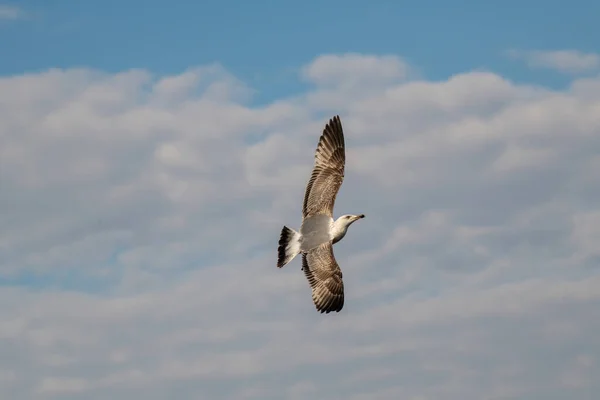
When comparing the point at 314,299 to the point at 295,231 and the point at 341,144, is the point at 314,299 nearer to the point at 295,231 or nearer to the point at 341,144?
the point at 295,231

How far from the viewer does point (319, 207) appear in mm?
31703

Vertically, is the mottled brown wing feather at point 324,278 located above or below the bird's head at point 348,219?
below

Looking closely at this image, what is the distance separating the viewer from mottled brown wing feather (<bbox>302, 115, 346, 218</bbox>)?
3178 centimetres

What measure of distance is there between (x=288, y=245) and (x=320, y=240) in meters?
1.34

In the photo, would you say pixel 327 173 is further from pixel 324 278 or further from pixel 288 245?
pixel 324 278

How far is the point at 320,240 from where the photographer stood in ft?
102

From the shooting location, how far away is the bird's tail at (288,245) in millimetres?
30527

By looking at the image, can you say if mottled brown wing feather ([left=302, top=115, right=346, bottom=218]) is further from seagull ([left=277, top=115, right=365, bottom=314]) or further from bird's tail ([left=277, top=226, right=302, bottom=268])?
bird's tail ([left=277, top=226, right=302, bottom=268])

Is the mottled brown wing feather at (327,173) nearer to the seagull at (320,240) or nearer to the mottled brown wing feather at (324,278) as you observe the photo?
the seagull at (320,240)

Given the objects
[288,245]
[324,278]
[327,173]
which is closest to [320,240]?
[288,245]

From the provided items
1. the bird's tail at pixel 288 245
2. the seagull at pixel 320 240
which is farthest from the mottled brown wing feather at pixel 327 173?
the bird's tail at pixel 288 245

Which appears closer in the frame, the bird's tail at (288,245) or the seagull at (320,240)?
the bird's tail at (288,245)

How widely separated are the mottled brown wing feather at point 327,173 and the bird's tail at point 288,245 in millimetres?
1120

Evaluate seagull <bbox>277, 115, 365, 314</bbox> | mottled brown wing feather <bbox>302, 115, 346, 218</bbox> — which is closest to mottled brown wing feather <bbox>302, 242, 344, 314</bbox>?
seagull <bbox>277, 115, 365, 314</bbox>
